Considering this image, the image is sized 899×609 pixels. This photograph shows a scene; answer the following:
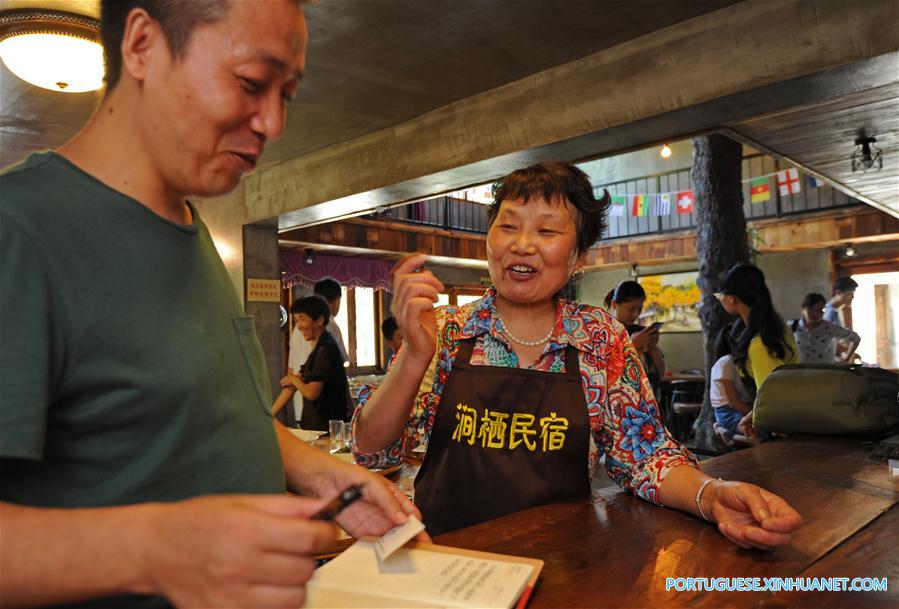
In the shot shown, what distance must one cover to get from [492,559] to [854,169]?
22.9ft

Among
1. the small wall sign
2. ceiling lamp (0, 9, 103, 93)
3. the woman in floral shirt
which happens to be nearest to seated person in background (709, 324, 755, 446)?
the woman in floral shirt

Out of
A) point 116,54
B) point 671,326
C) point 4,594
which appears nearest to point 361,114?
point 116,54

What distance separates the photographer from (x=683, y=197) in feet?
47.9

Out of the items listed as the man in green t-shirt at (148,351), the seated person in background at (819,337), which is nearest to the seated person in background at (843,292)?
the seated person in background at (819,337)

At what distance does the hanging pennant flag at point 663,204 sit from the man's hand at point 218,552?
51.5 feet

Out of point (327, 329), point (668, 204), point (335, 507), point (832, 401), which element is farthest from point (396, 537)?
point (668, 204)

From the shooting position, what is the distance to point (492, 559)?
105cm

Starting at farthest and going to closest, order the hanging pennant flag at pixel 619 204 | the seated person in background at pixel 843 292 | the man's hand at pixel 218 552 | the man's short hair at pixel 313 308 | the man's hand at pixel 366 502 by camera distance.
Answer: the hanging pennant flag at pixel 619 204 < the seated person in background at pixel 843 292 < the man's short hair at pixel 313 308 < the man's hand at pixel 366 502 < the man's hand at pixel 218 552

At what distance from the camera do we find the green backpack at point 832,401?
2.60 meters

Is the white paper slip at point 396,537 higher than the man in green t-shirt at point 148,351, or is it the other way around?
the man in green t-shirt at point 148,351

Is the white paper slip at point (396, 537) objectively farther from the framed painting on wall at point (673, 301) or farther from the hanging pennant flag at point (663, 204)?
the framed painting on wall at point (673, 301)

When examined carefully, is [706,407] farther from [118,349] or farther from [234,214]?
[118,349]

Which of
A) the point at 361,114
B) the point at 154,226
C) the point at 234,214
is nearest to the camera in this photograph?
the point at 154,226

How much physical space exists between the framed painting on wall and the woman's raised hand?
15.1 meters
